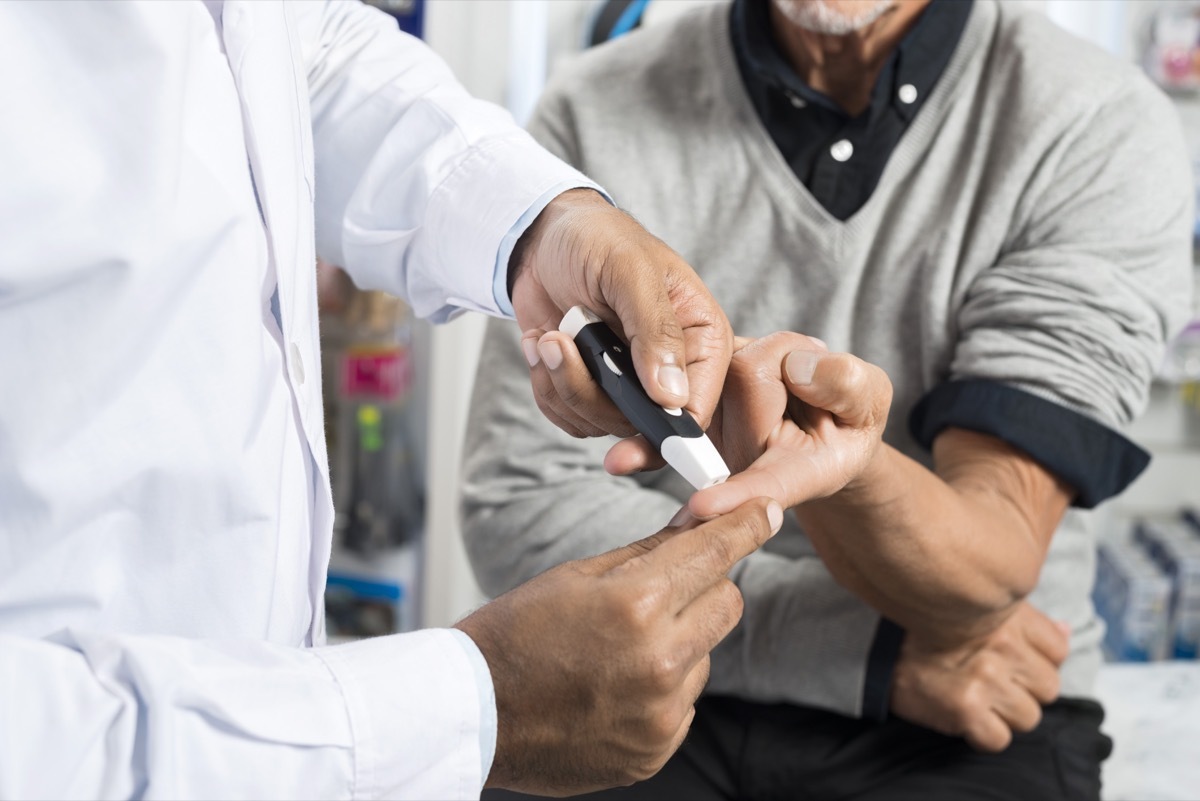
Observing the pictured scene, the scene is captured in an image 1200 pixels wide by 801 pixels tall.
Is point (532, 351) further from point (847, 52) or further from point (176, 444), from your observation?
point (847, 52)

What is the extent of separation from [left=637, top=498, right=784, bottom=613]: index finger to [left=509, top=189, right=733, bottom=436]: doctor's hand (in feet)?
0.29

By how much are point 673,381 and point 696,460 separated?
0.05 m

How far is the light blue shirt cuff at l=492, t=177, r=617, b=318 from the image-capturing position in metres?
0.81

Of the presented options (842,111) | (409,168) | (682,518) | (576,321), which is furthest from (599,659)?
(842,111)

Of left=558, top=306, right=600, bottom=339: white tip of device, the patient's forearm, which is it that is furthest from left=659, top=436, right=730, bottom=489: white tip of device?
the patient's forearm

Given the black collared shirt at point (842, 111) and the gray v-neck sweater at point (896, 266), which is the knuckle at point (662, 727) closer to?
the gray v-neck sweater at point (896, 266)

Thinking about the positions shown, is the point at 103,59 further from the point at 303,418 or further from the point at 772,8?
the point at 772,8

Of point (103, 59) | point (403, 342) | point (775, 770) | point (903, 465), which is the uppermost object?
point (103, 59)

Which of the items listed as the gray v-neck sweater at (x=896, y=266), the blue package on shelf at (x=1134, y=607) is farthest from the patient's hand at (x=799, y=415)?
the blue package on shelf at (x=1134, y=607)

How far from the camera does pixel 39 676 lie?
1.61 ft

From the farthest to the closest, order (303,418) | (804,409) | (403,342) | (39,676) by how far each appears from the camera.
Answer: (403,342) → (804,409) → (303,418) → (39,676)

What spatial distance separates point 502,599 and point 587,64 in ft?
2.58

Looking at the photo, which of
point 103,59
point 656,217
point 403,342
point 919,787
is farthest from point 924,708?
point 403,342

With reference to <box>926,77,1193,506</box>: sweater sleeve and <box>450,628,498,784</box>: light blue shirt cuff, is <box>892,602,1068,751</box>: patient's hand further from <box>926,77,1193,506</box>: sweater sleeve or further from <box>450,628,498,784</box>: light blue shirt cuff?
<box>450,628,498,784</box>: light blue shirt cuff
